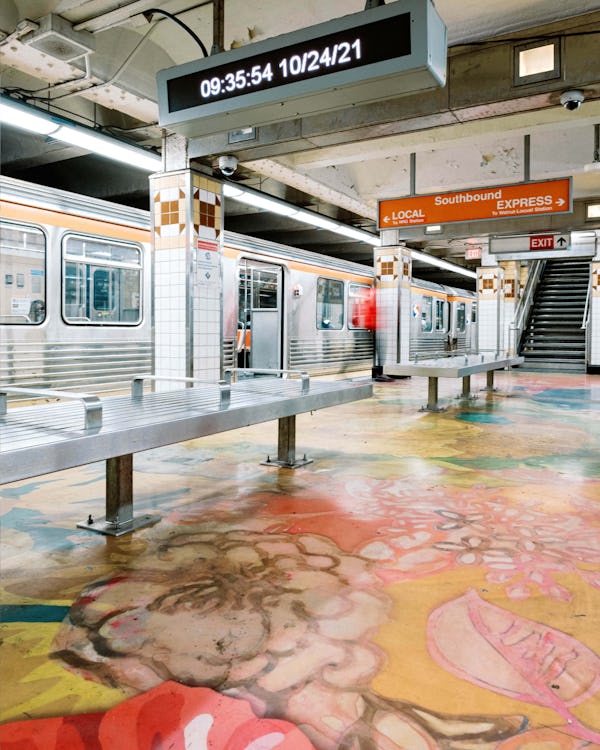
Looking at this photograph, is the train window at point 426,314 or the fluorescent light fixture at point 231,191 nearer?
the fluorescent light fixture at point 231,191

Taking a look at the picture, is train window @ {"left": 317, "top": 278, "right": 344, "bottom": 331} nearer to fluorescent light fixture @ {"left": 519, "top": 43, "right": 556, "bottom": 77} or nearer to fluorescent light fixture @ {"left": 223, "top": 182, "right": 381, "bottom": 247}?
fluorescent light fixture @ {"left": 223, "top": 182, "right": 381, "bottom": 247}

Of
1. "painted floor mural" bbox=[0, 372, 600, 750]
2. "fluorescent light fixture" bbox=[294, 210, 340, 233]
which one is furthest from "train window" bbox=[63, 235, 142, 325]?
"fluorescent light fixture" bbox=[294, 210, 340, 233]

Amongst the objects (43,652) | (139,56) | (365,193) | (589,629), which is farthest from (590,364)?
(43,652)

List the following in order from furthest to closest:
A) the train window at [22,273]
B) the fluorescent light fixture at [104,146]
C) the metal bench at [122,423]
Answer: the fluorescent light fixture at [104,146]
the train window at [22,273]
the metal bench at [122,423]

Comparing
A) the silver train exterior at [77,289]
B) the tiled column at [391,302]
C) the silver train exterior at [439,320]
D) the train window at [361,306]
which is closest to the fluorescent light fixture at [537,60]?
the silver train exterior at [77,289]

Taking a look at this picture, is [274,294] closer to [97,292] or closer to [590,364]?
[97,292]

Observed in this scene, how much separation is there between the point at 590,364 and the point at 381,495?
40.1ft

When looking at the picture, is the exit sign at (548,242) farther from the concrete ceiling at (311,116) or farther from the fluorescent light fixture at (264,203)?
the fluorescent light fixture at (264,203)

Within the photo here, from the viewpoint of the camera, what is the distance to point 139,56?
17.8 feet

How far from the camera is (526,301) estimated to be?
625 inches

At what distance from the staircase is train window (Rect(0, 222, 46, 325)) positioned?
41.4ft

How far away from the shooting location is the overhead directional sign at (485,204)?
6.86 meters

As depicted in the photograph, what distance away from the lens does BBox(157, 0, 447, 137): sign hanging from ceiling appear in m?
3.05

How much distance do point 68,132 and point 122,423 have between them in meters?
4.20
